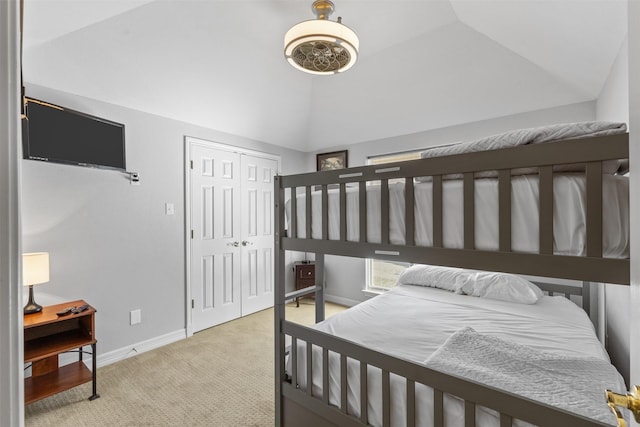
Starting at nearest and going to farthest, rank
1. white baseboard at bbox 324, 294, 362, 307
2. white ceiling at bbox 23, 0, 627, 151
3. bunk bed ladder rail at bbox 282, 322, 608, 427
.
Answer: bunk bed ladder rail at bbox 282, 322, 608, 427 → white ceiling at bbox 23, 0, 627, 151 → white baseboard at bbox 324, 294, 362, 307

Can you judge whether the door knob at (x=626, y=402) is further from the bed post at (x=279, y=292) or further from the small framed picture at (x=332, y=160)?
the small framed picture at (x=332, y=160)

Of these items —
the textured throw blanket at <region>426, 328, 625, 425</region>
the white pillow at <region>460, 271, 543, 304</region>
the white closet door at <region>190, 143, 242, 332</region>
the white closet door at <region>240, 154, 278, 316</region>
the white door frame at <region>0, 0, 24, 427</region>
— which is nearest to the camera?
the white door frame at <region>0, 0, 24, 427</region>

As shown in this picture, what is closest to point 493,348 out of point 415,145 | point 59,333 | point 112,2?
point 415,145

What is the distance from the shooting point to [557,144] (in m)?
0.94

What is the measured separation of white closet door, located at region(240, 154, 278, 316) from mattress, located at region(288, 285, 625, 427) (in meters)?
2.03

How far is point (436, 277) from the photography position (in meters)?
A: 2.94

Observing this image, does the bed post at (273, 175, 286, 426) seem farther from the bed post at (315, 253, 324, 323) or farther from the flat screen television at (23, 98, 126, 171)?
the flat screen television at (23, 98, 126, 171)

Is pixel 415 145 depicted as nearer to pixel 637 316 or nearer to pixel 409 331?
pixel 409 331

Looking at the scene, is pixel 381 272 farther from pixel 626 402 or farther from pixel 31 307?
pixel 626 402

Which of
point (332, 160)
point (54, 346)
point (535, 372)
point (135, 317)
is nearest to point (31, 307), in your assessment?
point (54, 346)

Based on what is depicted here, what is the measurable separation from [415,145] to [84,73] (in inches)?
131

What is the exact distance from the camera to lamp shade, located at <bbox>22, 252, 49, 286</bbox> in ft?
6.61

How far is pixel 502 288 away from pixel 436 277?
56 centimetres

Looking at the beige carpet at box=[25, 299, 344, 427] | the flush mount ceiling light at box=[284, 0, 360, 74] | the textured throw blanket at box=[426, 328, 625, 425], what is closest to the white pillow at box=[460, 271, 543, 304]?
the textured throw blanket at box=[426, 328, 625, 425]
